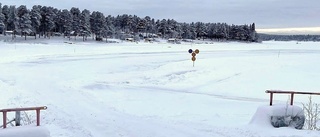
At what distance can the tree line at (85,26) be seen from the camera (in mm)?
91562

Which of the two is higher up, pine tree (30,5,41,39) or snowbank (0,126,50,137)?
pine tree (30,5,41,39)

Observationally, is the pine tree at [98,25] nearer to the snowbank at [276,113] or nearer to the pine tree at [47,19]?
the pine tree at [47,19]

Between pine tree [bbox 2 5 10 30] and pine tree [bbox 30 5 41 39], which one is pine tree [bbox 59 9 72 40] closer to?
pine tree [bbox 30 5 41 39]

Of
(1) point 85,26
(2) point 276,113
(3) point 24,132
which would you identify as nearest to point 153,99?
(2) point 276,113

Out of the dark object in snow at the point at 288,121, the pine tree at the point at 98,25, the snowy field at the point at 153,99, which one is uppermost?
the pine tree at the point at 98,25

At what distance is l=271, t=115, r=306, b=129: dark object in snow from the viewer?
10562mm

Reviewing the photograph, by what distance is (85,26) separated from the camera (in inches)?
3686

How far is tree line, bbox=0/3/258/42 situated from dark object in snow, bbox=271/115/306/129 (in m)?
83.0

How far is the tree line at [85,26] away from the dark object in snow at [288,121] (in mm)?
82966

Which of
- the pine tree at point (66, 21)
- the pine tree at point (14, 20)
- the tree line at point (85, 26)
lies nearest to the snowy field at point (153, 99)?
the pine tree at point (14, 20)

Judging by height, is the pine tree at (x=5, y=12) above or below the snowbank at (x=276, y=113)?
above

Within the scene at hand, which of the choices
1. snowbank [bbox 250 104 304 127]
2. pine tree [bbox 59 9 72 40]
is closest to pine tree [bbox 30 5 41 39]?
pine tree [bbox 59 9 72 40]

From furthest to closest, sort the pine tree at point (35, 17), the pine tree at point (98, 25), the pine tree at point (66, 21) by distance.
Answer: the pine tree at point (98, 25) → the pine tree at point (66, 21) → the pine tree at point (35, 17)

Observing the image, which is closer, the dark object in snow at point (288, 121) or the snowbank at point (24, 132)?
the snowbank at point (24, 132)
